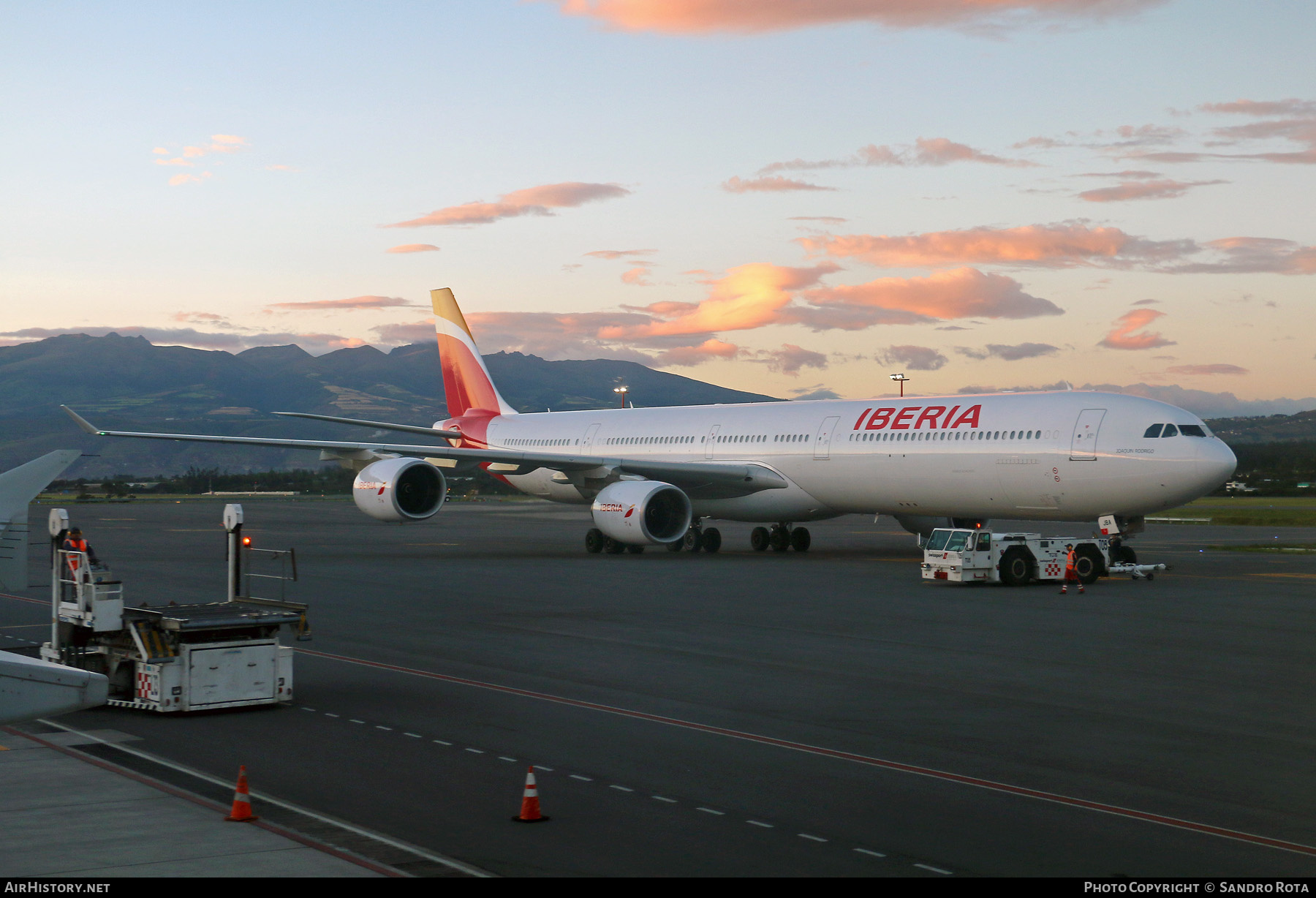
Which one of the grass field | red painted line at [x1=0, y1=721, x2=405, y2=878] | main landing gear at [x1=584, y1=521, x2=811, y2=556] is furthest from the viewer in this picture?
the grass field

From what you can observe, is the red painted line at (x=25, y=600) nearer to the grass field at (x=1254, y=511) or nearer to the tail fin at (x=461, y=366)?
the tail fin at (x=461, y=366)

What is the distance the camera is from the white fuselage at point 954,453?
2734 centimetres

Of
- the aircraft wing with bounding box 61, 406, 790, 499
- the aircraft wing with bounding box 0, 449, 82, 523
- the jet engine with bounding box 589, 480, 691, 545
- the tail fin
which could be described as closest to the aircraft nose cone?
the aircraft wing with bounding box 61, 406, 790, 499

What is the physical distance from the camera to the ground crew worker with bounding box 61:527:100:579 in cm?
1407

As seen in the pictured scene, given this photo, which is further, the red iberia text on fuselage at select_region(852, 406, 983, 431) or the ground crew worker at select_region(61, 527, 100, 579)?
the red iberia text on fuselage at select_region(852, 406, 983, 431)

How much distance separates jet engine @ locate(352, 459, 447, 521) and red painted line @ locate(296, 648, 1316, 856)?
1860 centimetres

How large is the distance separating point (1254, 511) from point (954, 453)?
1735 inches

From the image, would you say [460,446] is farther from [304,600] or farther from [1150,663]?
[1150,663]

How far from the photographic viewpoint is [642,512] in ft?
108

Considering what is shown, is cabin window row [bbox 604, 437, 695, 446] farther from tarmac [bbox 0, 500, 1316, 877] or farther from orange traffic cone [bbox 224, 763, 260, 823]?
orange traffic cone [bbox 224, 763, 260, 823]

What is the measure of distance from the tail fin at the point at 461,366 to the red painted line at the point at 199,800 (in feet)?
116

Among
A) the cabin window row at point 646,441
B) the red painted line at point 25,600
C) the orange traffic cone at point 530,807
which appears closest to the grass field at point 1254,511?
the cabin window row at point 646,441

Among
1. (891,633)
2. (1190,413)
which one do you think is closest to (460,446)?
(1190,413)
